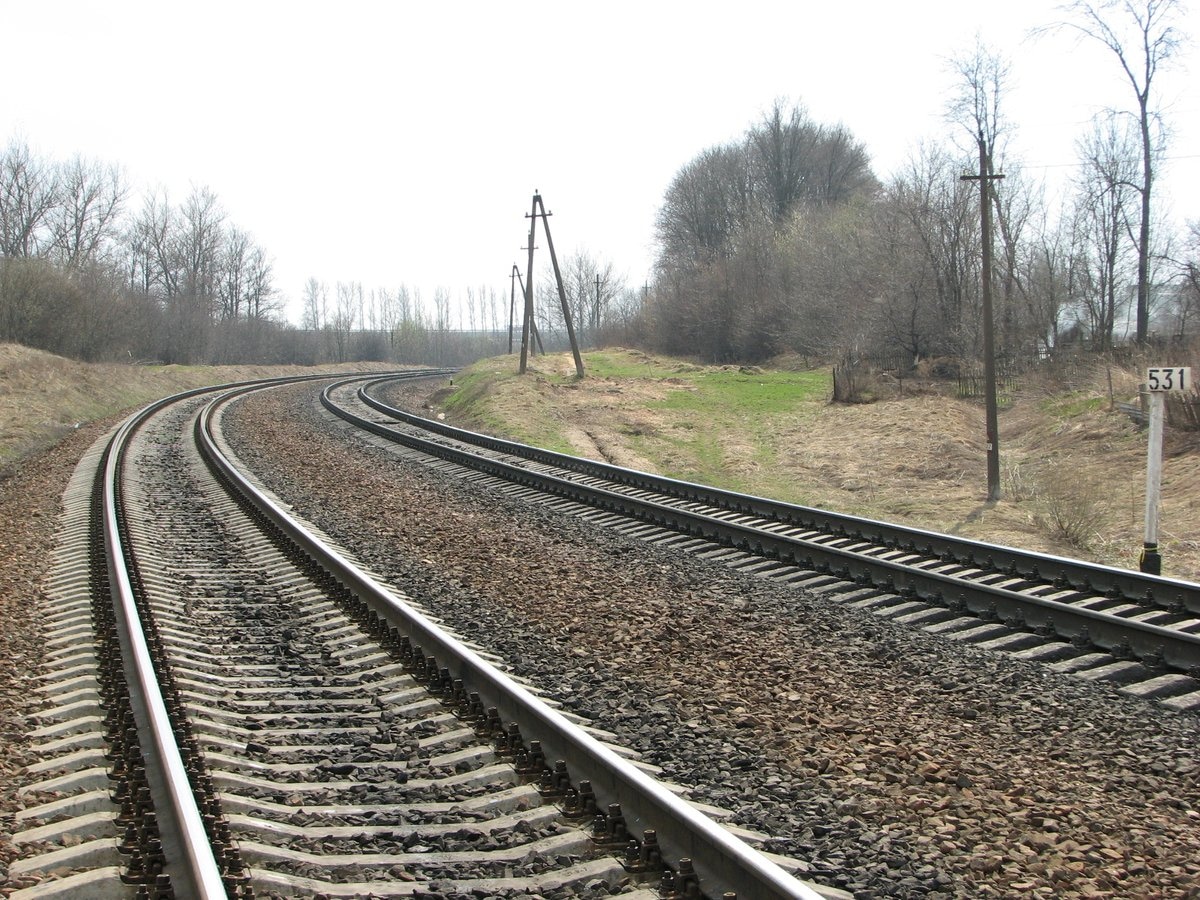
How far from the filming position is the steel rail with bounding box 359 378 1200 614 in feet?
24.9

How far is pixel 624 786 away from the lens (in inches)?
160

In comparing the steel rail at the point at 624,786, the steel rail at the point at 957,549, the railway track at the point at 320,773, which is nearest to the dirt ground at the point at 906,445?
the steel rail at the point at 957,549

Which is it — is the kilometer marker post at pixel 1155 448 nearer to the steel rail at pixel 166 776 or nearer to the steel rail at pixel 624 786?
the steel rail at pixel 624 786

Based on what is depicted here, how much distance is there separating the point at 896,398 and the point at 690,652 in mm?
23393

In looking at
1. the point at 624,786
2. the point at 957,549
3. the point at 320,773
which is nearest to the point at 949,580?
the point at 957,549

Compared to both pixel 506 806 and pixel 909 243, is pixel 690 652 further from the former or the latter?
pixel 909 243

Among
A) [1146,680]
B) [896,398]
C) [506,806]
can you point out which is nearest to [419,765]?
[506,806]

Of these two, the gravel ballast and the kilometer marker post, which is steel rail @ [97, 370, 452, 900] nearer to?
the gravel ballast

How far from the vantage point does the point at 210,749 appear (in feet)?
16.0

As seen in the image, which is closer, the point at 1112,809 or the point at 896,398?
the point at 1112,809

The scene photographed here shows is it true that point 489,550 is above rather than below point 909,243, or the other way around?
below

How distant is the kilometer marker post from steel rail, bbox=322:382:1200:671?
8.45ft

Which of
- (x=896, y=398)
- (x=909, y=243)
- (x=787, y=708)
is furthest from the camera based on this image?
(x=909, y=243)

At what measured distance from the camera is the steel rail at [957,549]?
24.9ft
